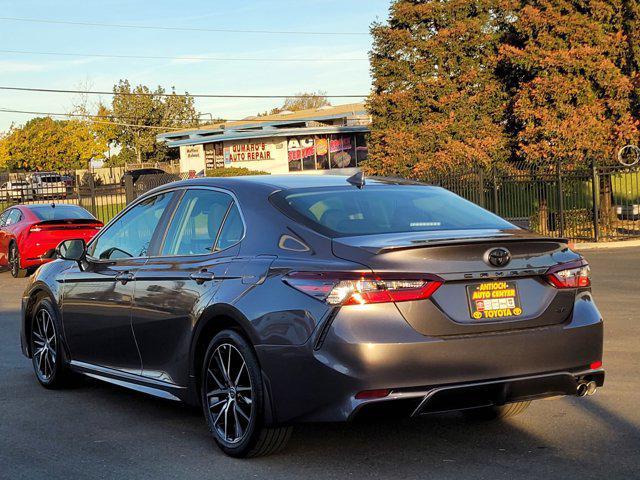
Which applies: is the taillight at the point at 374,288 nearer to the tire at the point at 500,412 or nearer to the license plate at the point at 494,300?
the license plate at the point at 494,300

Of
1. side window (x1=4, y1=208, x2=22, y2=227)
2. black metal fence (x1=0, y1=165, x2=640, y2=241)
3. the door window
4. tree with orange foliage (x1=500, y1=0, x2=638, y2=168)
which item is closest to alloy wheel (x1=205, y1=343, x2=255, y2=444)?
side window (x1=4, y1=208, x2=22, y2=227)

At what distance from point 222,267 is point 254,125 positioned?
52770mm

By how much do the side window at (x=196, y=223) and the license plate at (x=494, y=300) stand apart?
1802 millimetres

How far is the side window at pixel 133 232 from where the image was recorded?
726cm

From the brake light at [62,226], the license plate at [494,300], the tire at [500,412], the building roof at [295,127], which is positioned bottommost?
the tire at [500,412]

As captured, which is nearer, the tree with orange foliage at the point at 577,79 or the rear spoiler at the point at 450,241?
the rear spoiler at the point at 450,241

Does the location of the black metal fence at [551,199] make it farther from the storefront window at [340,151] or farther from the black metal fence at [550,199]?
the storefront window at [340,151]

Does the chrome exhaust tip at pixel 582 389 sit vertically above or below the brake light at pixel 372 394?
below

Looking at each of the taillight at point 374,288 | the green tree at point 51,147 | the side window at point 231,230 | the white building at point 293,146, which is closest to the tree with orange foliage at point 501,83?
the white building at point 293,146

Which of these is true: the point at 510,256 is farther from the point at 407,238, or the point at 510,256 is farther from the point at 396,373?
the point at 396,373

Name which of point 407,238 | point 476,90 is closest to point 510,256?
point 407,238

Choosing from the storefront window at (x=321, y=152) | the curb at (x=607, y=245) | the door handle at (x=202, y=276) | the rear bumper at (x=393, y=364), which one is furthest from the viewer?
the storefront window at (x=321, y=152)

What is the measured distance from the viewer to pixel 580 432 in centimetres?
635

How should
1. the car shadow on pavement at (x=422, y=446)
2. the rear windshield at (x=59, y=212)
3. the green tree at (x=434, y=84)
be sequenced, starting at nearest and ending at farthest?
the car shadow on pavement at (x=422, y=446), the rear windshield at (x=59, y=212), the green tree at (x=434, y=84)
